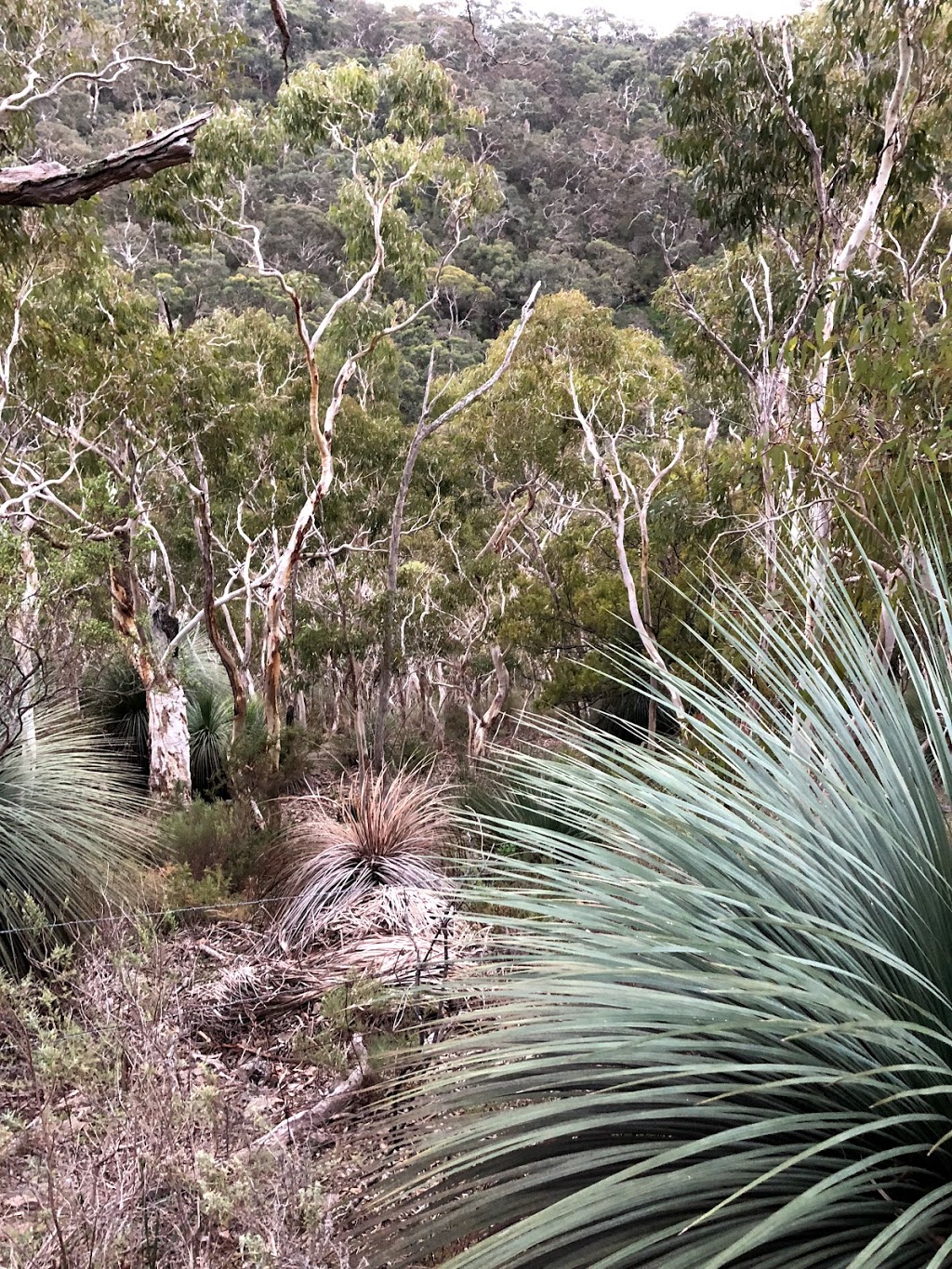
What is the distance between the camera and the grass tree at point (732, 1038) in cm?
141

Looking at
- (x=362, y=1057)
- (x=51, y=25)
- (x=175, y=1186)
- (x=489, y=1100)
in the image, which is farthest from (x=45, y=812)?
(x=51, y=25)

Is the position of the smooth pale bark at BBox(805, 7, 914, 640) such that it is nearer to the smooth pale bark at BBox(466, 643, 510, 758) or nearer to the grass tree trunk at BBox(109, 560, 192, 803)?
the grass tree trunk at BBox(109, 560, 192, 803)

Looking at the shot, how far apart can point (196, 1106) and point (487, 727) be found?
1229 centimetres

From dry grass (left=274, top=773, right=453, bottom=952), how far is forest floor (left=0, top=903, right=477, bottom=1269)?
1.50 ft

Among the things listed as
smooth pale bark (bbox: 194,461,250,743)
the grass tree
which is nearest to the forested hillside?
the grass tree

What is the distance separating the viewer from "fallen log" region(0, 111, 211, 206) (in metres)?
3.87

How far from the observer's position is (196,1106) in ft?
9.41

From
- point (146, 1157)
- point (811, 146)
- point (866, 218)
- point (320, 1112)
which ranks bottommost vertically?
point (320, 1112)

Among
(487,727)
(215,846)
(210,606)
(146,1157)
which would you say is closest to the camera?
(146,1157)

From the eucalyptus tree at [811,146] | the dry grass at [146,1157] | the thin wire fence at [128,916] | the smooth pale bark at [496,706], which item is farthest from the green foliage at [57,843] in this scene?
the smooth pale bark at [496,706]

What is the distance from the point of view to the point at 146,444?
10.2 m

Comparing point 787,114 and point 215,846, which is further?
point 215,846

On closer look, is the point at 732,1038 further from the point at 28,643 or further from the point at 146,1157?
the point at 28,643

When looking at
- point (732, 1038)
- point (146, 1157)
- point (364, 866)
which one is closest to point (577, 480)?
point (364, 866)
